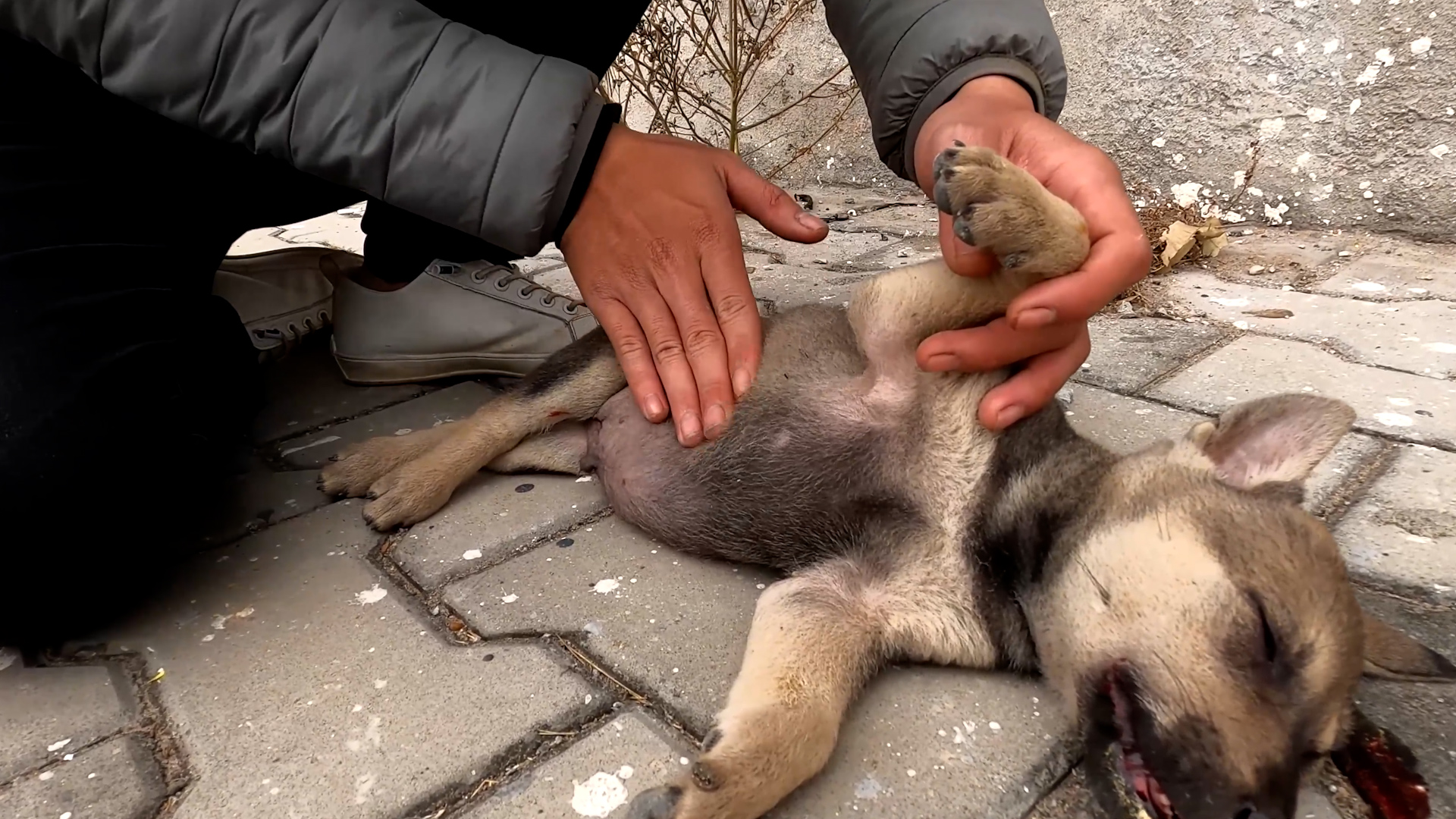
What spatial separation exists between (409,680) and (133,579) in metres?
0.83

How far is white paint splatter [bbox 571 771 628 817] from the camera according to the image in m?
1.52

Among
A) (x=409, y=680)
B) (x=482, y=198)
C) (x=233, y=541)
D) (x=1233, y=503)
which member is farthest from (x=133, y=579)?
(x=1233, y=503)

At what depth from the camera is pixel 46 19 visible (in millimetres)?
1942

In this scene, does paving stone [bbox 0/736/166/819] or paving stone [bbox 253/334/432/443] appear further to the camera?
paving stone [bbox 253/334/432/443]

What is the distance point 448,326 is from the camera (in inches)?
131

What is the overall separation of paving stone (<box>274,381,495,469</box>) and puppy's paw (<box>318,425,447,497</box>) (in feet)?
0.55

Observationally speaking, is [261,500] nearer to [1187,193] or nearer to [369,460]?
[369,460]

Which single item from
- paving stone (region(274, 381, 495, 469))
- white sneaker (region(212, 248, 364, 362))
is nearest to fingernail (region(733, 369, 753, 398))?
paving stone (region(274, 381, 495, 469))

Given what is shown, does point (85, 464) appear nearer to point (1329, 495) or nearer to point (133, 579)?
point (133, 579)

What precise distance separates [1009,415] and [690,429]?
2.55 ft

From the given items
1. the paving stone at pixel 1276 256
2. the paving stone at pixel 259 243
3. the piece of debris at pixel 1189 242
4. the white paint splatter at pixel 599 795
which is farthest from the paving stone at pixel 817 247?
the white paint splatter at pixel 599 795

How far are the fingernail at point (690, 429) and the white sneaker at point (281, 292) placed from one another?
187 cm

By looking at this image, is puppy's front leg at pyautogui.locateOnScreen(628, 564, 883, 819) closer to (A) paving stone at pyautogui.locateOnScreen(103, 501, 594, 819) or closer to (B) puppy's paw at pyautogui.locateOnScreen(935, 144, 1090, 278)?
(A) paving stone at pyautogui.locateOnScreen(103, 501, 594, 819)

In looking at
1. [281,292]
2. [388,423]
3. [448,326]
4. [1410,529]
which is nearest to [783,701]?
[1410,529]
